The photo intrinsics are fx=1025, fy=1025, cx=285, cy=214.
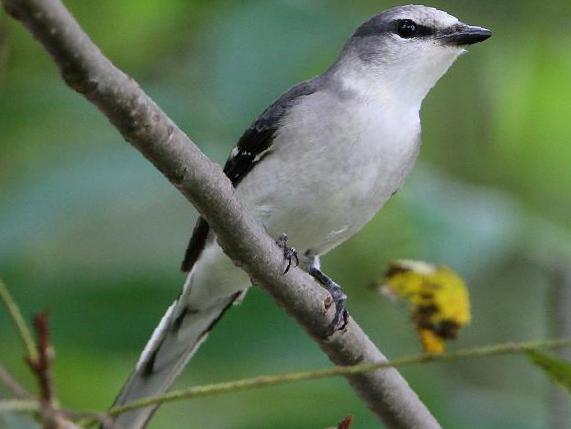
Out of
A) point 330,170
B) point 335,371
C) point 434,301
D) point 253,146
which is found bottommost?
point 335,371

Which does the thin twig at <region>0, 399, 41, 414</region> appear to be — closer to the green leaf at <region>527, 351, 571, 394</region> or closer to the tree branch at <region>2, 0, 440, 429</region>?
the tree branch at <region>2, 0, 440, 429</region>

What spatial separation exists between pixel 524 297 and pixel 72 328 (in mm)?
2635

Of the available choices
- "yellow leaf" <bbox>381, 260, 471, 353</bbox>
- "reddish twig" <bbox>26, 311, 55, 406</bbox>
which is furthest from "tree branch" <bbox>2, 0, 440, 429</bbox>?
"reddish twig" <bbox>26, 311, 55, 406</bbox>

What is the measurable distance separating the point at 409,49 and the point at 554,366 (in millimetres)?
2243

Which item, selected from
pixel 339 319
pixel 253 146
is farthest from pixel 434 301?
pixel 253 146

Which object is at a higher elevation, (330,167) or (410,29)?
(410,29)

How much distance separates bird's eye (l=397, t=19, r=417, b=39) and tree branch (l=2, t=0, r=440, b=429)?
4.14 feet

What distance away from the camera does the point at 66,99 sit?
3.55 meters

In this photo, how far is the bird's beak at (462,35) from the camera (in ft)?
11.1

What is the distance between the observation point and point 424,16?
354 centimetres

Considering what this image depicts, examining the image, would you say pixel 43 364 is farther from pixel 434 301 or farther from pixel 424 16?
pixel 424 16

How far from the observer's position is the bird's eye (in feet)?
11.7

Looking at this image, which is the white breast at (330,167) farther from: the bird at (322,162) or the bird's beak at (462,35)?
the bird's beak at (462,35)

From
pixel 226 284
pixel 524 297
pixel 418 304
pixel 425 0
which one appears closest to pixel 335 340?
pixel 418 304
